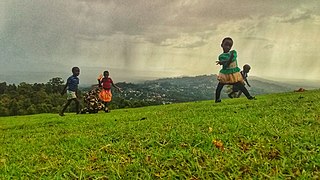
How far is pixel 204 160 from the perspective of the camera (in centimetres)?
453

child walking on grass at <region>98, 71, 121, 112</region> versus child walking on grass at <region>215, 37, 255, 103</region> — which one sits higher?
child walking on grass at <region>215, 37, 255, 103</region>

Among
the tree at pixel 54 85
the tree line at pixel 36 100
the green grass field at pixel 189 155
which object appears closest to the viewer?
the green grass field at pixel 189 155

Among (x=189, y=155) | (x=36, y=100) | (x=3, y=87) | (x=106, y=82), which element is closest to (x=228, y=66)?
(x=106, y=82)

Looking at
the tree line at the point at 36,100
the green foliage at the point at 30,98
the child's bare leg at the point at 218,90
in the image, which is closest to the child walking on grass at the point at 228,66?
the child's bare leg at the point at 218,90

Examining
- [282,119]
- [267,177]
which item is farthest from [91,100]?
[267,177]

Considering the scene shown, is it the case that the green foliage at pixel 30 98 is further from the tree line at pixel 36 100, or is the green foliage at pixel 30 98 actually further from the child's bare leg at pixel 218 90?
the child's bare leg at pixel 218 90

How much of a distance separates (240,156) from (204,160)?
490 mm

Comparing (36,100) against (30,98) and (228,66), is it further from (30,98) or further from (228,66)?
(228,66)

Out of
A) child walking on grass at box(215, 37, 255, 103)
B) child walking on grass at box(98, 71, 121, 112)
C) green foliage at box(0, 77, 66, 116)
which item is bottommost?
green foliage at box(0, 77, 66, 116)

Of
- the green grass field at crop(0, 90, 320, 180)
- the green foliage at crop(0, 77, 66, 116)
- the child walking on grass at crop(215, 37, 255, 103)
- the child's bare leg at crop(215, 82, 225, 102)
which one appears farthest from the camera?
the green foliage at crop(0, 77, 66, 116)

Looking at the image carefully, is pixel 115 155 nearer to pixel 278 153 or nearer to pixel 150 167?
pixel 150 167

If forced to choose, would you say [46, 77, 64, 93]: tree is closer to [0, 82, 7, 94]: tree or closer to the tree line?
the tree line

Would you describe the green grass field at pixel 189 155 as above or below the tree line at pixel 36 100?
above

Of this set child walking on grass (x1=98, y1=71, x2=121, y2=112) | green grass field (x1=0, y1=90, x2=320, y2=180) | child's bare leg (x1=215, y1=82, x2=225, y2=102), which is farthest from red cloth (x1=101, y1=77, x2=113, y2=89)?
green grass field (x1=0, y1=90, x2=320, y2=180)
